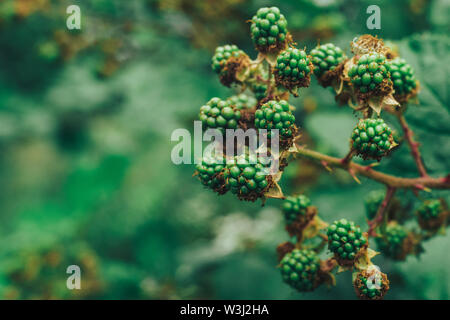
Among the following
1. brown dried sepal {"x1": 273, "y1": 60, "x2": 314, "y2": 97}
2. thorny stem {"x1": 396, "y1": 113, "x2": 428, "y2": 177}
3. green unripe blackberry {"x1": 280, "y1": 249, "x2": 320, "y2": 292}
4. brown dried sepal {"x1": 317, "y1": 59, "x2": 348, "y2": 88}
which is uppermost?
brown dried sepal {"x1": 317, "y1": 59, "x2": 348, "y2": 88}

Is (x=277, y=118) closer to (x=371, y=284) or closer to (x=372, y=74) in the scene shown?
(x=372, y=74)

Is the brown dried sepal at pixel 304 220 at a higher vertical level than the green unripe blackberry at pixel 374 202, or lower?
lower

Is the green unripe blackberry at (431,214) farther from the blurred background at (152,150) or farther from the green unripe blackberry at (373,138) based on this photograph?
the green unripe blackberry at (373,138)

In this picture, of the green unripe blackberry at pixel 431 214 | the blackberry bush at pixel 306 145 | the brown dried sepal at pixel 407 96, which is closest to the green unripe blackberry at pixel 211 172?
the blackberry bush at pixel 306 145

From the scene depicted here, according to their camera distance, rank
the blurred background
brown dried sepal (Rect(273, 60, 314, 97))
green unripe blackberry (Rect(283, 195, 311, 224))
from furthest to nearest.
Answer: the blurred background, green unripe blackberry (Rect(283, 195, 311, 224)), brown dried sepal (Rect(273, 60, 314, 97))

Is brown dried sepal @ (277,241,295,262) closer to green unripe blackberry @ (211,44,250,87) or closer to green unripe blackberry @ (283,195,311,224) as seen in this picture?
green unripe blackberry @ (283,195,311,224)

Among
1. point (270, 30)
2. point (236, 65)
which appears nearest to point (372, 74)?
point (270, 30)

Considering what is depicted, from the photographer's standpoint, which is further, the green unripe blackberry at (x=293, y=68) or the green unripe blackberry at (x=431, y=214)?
the green unripe blackberry at (x=431, y=214)

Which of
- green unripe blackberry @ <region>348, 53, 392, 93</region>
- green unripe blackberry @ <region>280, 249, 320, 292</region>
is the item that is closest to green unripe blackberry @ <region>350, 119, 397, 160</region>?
green unripe blackberry @ <region>348, 53, 392, 93</region>
